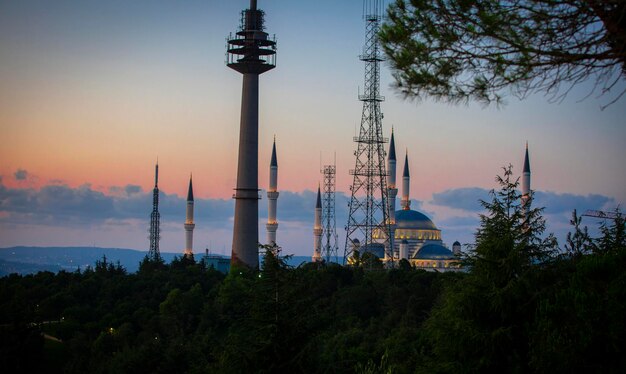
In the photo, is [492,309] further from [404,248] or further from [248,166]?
[404,248]

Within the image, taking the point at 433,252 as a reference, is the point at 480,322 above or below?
below

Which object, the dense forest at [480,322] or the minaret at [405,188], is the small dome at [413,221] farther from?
the dense forest at [480,322]

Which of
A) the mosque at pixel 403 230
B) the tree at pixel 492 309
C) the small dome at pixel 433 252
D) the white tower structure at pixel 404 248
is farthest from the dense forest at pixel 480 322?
the small dome at pixel 433 252

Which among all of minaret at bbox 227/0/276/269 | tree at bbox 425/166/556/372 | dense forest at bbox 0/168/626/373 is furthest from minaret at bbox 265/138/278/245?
tree at bbox 425/166/556/372

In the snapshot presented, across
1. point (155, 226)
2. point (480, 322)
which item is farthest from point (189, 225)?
point (480, 322)

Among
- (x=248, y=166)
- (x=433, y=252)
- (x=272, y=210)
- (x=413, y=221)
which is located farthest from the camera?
(x=413, y=221)

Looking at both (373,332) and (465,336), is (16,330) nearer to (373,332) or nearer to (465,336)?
(373,332)

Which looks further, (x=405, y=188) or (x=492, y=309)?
(x=405, y=188)

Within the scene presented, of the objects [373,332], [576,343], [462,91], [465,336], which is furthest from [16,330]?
[462,91]
